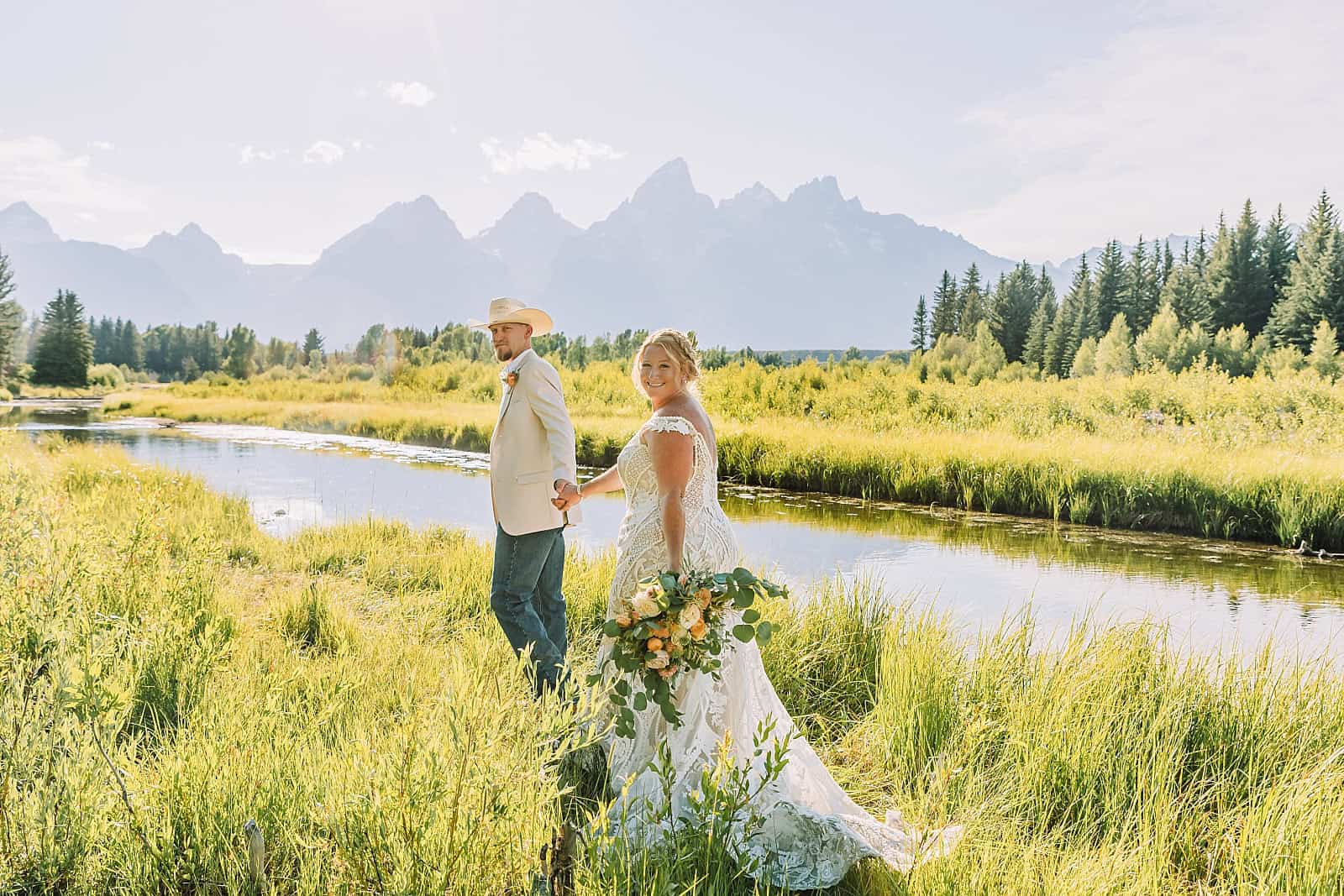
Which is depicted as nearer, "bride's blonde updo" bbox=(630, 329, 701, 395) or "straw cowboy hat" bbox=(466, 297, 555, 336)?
"bride's blonde updo" bbox=(630, 329, 701, 395)

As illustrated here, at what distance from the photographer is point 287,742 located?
3.04 meters

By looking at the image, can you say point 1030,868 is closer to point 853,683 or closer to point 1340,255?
point 853,683

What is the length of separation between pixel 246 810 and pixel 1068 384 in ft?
112

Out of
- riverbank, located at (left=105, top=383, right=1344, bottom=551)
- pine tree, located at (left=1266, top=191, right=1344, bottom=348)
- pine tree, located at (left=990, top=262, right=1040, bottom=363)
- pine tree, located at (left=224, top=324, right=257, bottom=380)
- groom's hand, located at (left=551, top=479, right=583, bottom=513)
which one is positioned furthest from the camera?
pine tree, located at (left=990, top=262, right=1040, bottom=363)

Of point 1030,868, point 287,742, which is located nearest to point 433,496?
point 287,742

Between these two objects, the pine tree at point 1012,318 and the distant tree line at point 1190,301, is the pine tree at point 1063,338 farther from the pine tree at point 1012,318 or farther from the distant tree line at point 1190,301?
the pine tree at point 1012,318

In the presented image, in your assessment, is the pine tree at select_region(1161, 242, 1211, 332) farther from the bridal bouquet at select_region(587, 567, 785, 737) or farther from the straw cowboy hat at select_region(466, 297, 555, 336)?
the bridal bouquet at select_region(587, 567, 785, 737)

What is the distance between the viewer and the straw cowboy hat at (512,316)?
14.6 feet

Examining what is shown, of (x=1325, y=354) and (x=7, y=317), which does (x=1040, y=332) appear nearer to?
(x=1325, y=354)

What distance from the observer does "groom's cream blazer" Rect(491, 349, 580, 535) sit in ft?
14.2

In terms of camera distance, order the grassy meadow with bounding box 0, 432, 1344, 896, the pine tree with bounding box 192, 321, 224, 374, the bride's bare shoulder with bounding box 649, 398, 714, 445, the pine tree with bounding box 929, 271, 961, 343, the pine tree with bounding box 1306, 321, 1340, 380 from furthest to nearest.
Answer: the pine tree with bounding box 192, 321, 224, 374
the pine tree with bounding box 929, 271, 961, 343
the pine tree with bounding box 1306, 321, 1340, 380
the bride's bare shoulder with bounding box 649, 398, 714, 445
the grassy meadow with bounding box 0, 432, 1344, 896

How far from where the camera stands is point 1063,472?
14523 millimetres

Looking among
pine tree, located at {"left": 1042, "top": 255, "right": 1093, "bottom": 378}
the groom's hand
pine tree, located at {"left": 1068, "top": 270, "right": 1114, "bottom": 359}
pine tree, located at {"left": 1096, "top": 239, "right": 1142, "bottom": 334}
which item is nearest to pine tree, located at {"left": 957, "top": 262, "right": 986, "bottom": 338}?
pine tree, located at {"left": 1042, "top": 255, "right": 1093, "bottom": 378}

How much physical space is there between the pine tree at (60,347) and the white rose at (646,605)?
76397 mm
